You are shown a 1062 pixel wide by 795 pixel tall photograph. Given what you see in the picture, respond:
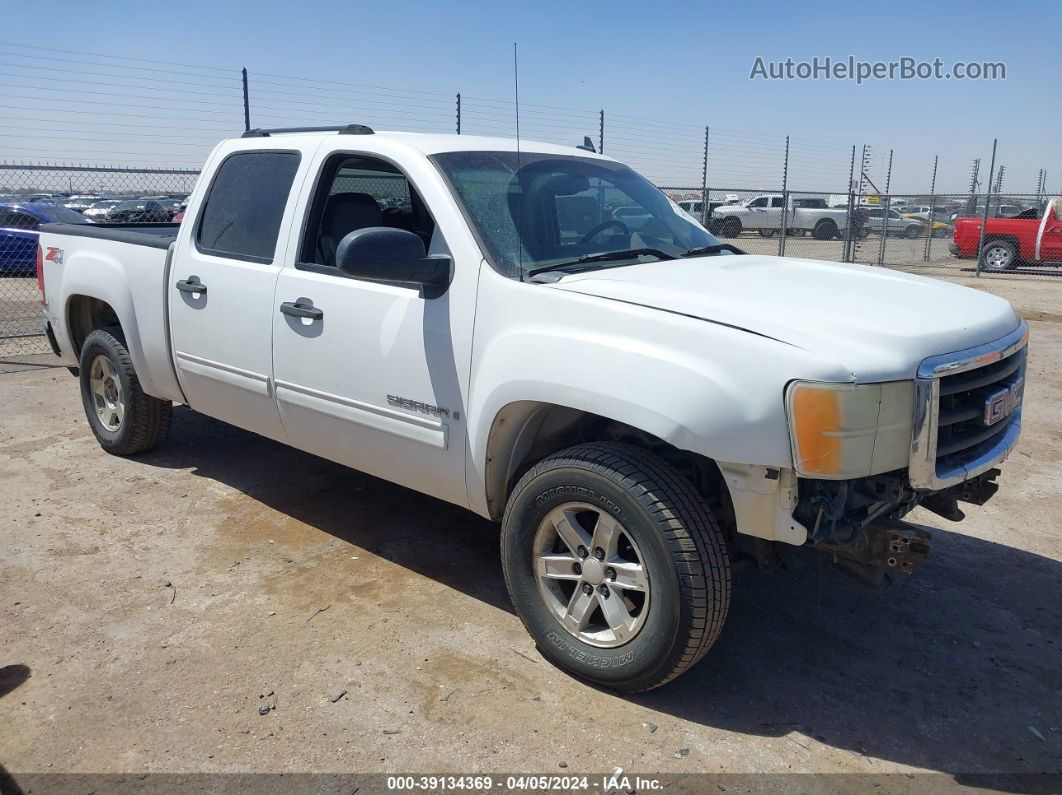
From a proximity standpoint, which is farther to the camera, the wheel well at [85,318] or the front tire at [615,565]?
the wheel well at [85,318]

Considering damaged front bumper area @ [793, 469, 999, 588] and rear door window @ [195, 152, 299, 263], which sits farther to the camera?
rear door window @ [195, 152, 299, 263]

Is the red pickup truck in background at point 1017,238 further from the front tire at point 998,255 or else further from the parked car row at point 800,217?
the parked car row at point 800,217

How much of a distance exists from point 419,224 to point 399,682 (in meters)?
2.41

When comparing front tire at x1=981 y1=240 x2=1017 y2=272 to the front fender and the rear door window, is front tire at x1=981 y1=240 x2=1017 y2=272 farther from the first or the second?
the front fender

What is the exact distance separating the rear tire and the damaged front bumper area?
13.7 ft

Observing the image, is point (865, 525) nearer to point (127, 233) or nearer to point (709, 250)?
point (709, 250)

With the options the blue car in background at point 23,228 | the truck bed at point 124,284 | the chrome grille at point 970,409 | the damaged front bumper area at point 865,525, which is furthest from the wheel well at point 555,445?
the blue car in background at point 23,228

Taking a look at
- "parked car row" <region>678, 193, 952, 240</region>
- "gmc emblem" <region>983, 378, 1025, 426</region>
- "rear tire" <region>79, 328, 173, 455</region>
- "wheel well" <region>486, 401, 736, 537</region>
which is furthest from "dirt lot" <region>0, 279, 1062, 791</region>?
"parked car row" <region>678, 193, 952, 240</region>

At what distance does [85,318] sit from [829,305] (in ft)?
16.0

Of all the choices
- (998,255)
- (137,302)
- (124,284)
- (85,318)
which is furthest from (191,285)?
(998,255)

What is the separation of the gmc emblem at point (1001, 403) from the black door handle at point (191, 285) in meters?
3.63

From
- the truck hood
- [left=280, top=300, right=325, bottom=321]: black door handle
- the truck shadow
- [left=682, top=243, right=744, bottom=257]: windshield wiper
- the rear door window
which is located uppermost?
the rear door window

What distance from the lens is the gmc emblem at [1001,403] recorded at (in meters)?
3.06

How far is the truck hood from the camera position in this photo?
2.73 meters
